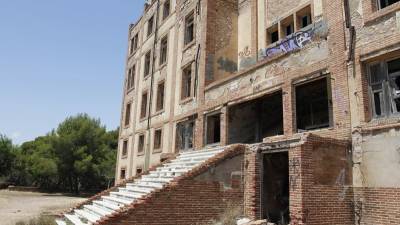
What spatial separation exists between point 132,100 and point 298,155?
21.0 meters

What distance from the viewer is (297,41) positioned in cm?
1454

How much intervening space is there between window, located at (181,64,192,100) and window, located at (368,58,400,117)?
11396 millimetres

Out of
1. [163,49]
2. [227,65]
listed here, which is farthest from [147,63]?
[227,65]

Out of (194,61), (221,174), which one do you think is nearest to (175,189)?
(221,174)

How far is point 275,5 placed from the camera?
16203 mm

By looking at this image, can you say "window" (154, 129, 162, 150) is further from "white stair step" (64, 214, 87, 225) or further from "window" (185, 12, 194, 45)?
"white stair step" (64, 214, 87, 225)

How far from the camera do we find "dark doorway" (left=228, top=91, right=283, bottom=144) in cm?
1606

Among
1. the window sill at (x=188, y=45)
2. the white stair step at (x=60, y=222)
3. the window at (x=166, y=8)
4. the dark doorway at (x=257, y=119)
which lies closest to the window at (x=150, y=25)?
the window at (x=166, y=8)

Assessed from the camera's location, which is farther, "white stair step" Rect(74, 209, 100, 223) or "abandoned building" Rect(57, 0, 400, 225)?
"white stair step" Rect(74, 209, 100, 223)

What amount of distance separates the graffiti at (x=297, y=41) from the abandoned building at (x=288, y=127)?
0.07 m

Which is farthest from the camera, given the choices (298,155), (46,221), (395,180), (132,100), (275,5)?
(132,100)

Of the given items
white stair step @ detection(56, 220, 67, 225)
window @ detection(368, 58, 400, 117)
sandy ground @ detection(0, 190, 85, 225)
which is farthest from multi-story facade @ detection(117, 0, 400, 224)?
white stair step @ detection(56, 220, 67, 225)

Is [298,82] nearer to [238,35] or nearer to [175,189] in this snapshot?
[175,189]

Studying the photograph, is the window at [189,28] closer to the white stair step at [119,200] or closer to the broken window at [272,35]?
the broken window at [272,35]
